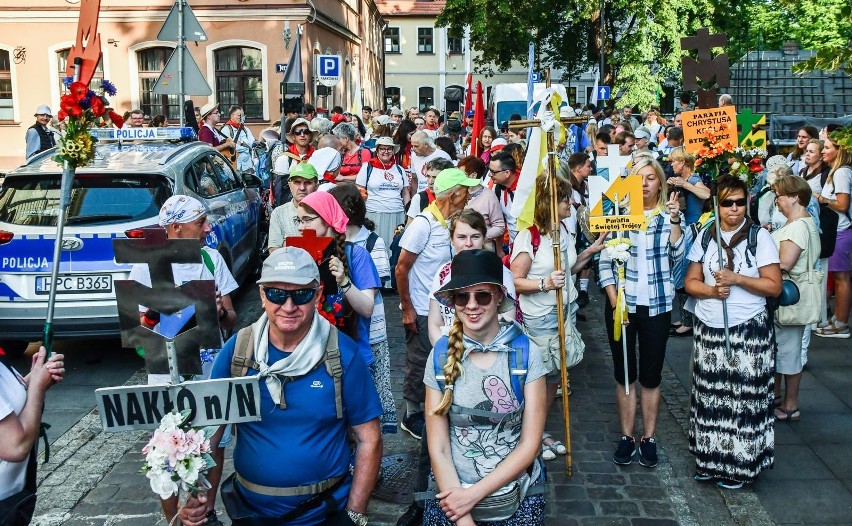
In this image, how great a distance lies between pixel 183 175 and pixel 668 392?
486 centimetres

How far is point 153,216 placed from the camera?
7895 mm

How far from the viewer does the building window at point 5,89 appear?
84.7ft

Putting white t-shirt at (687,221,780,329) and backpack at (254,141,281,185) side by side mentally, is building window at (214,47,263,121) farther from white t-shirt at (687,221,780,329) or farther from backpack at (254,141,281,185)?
white t-shirt at (687,221,780,329)

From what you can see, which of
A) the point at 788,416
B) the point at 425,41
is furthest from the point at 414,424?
the point at 425,41

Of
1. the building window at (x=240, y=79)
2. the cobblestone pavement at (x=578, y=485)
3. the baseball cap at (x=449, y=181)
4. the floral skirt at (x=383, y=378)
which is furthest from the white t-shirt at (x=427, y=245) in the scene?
the building window at (x=240, y=79)

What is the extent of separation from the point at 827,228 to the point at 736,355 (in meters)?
3.23

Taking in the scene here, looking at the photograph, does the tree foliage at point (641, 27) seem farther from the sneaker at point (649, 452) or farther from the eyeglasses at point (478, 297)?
the eyeglasses at point (478, 297)

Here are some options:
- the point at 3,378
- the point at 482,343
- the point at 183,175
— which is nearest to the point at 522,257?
the point at 482,343

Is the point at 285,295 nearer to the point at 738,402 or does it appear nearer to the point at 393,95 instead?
the point at 738,402

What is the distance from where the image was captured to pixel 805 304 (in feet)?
21.4

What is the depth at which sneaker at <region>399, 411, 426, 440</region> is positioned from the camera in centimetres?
636

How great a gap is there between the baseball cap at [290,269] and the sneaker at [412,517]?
2.11 metres

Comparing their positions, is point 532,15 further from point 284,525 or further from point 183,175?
point 284,525

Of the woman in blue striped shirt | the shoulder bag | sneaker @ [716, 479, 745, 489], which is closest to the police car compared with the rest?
the woman in blue striped shirt
